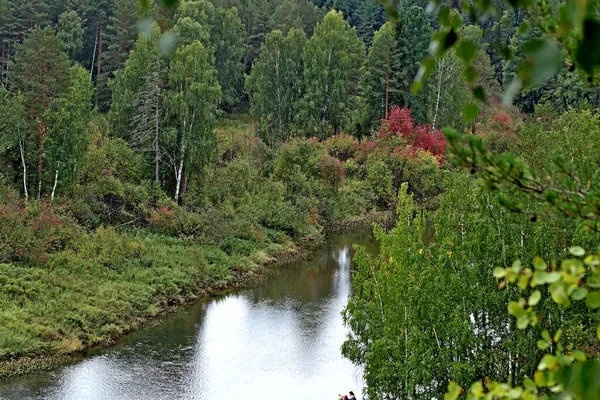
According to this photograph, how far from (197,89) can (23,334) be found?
43.2 feet

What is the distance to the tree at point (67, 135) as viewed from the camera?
73.5 feet

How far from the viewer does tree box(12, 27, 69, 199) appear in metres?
22.1

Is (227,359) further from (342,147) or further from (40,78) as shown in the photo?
(342,147)

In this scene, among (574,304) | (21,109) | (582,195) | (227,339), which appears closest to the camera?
(582,195)

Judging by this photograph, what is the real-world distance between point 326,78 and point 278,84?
112 inches

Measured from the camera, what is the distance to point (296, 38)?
39750 millimetres

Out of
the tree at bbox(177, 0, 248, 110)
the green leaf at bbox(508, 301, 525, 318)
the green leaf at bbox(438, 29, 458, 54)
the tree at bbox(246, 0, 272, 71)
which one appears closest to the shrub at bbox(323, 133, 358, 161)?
the tree at bbox(177, 0, 248, 110)

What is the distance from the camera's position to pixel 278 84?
38.9m

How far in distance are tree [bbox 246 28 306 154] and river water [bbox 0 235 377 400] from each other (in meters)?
18.7

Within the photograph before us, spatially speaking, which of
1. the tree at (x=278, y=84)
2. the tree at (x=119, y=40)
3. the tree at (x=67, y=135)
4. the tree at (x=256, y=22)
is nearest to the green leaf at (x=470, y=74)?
the tree at (x=67, y=135)

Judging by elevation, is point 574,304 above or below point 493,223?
below

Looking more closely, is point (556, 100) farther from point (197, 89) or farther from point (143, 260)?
point (143, 260)

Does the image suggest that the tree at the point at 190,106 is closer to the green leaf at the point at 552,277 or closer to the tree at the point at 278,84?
the tree at the point at 278,84

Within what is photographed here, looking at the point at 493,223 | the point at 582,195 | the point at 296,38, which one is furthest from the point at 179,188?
the point at 582,195
